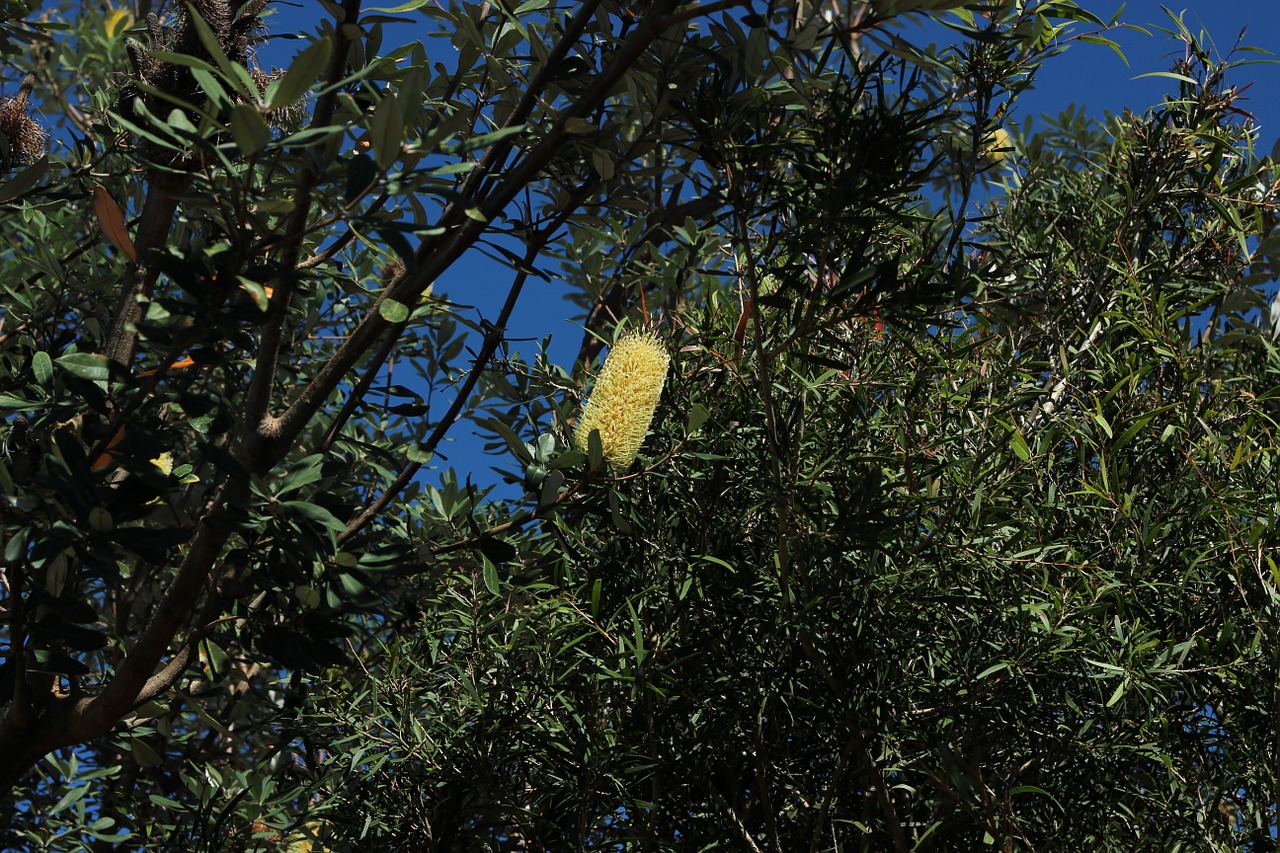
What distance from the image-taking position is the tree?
4.99 ft

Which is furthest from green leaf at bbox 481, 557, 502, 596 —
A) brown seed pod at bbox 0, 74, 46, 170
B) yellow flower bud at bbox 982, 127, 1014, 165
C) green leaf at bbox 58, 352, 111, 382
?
brown seed pod at bbox 0, 74, 46, 170

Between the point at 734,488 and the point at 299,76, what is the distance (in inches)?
38.0

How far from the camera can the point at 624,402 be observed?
1.62 metres

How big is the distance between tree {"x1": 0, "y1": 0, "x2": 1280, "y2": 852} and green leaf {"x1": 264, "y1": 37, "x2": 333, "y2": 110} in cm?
16

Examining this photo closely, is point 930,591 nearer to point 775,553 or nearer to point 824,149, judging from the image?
point 775,553

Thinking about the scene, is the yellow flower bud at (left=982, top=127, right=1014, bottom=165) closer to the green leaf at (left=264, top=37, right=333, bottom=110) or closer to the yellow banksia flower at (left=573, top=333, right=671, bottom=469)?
the yellow banksia flower at (left=573, top=333, right=671, bottom=469)

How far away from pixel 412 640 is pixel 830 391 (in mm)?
999

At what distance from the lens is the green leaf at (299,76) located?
1168mm

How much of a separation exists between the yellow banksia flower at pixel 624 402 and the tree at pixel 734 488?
4 cm

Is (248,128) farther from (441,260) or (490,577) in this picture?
(490,577)

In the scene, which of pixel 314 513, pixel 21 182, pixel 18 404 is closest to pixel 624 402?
pixel 314 513

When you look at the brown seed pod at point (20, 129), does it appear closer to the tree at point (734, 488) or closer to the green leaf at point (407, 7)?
the tree at point (734, 488)

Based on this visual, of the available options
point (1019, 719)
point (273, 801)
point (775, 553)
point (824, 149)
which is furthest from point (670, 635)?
point (273, 801)

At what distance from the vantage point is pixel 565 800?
1.83 m
